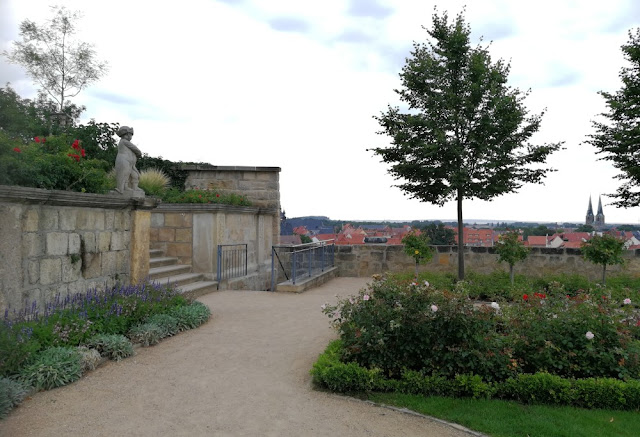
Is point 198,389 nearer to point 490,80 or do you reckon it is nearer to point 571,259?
point 490,80

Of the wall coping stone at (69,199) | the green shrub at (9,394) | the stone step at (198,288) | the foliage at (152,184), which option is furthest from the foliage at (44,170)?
the foliage at (152,184)

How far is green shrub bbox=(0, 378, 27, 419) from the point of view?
3.60m

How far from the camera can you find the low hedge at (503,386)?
408 centimetres

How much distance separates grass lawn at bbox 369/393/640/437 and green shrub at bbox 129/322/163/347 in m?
3.02

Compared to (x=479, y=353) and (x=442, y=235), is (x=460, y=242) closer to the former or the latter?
(x=442, y=235)

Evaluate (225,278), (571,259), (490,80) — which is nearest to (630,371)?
(225,278)

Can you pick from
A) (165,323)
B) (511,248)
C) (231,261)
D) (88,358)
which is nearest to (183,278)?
(231,261)

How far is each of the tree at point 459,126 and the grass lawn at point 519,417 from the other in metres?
8.26

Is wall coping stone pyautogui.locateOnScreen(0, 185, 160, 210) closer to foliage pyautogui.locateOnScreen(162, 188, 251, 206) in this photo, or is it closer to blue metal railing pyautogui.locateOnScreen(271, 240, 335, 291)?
foliage pyautogui.locateOnScreen(162, 188, 251, 206)

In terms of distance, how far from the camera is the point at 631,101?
1414cm

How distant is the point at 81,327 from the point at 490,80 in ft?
35.7

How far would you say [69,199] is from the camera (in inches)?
236

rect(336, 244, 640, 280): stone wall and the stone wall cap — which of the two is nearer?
rect(336, 244, 640, 280): stone wall

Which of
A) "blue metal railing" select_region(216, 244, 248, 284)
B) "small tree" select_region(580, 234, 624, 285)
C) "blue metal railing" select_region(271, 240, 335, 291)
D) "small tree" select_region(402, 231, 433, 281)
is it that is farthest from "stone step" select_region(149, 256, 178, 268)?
"small tree" select_region(580, 234, 624, 285)
